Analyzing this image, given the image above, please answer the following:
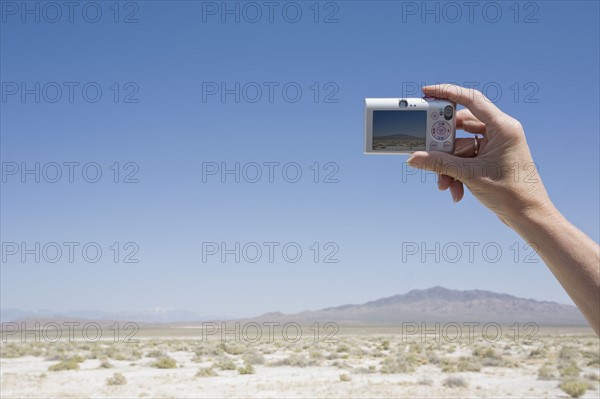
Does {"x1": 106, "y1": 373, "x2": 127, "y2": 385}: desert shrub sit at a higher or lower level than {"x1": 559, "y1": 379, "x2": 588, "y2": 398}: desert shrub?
lower

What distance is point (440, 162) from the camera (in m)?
2.28

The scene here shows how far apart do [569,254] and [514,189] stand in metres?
0.32

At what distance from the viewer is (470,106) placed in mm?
2252

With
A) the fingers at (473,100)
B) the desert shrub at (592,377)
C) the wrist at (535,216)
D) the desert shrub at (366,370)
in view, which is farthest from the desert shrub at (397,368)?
the wrist at (535,216)

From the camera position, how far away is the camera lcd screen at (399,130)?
2.71m

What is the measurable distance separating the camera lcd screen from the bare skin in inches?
8.0

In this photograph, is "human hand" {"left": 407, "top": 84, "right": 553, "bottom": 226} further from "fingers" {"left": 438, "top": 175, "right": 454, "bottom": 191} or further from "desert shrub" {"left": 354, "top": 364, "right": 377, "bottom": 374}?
"desert shrub" {"left": 354, "top": 364, "right": 377, "bottom": 374}

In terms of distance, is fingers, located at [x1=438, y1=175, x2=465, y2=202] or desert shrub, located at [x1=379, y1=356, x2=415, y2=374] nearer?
fingers, located at [x1=438, y1=175, x2=465, y2=202]

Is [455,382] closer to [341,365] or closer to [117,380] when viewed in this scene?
[341,365]

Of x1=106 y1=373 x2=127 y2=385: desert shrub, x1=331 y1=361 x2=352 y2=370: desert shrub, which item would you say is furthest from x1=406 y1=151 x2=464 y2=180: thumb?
x1=331 y1=361 x2=352 y2=370: desert shrub

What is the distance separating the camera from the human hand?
1983 millimetres

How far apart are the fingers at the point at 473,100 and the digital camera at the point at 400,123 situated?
8.2 inches

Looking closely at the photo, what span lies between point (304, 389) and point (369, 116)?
65.6ft

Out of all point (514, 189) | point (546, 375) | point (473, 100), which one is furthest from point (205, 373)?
point (514, 189)
